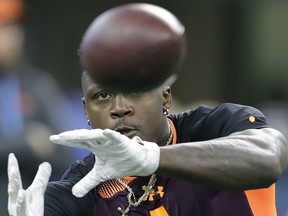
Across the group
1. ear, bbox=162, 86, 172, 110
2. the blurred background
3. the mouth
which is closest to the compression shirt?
ear, bbox=162, 86, 172, 110

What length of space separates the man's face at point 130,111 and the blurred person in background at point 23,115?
2390 mm

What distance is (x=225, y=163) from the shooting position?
408 centimetres

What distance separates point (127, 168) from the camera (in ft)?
13.0

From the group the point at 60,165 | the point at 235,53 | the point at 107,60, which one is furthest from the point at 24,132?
the point at 235,53

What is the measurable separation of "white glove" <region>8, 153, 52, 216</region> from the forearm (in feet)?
2.63

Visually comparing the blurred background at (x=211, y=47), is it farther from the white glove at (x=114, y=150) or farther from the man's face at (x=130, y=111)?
the white glove at (x=114, y=150)

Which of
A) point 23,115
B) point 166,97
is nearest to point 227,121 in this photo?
point 166,97

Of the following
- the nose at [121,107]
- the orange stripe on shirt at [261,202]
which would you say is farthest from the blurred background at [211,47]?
the nose at [121,107]

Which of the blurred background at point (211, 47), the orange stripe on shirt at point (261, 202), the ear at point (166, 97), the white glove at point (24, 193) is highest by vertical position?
the ear at point (166, 97)

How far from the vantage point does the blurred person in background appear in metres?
7.27

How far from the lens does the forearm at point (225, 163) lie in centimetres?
399

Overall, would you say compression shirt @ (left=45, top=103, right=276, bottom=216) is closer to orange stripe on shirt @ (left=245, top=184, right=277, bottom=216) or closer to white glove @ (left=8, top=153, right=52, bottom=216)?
orange stripe on shirt @ (left=245, top=184, right=277, bottom=216)

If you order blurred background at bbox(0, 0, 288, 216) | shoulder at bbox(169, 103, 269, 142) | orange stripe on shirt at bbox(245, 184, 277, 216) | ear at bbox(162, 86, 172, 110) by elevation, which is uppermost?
ear at bbox(162, 86, 172, 110)

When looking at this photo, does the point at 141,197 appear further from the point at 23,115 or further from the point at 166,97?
the point at 23,115
